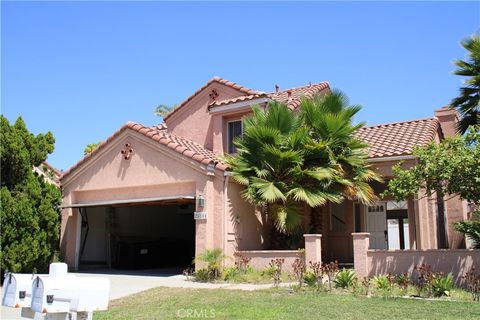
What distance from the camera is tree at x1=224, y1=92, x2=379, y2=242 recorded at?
16.1 metres

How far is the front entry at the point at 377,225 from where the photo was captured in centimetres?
2038

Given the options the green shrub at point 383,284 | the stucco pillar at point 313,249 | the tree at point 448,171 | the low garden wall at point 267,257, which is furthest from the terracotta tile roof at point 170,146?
the green shrub at point 383,284

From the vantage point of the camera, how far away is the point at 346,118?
16672 millimetres

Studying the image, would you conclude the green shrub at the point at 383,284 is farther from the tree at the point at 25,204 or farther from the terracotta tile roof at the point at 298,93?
the tree at the point at 25,204

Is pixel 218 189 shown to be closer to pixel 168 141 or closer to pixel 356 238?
pixel 168 141

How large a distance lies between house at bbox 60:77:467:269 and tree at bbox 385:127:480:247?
3.59m

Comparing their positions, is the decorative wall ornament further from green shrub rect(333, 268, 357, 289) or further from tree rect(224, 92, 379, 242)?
green shrub rect(333, 268, 357, 289)

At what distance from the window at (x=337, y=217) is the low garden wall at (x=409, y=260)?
19.2 feet

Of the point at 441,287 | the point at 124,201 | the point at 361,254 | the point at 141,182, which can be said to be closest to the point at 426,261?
the point at 361,254

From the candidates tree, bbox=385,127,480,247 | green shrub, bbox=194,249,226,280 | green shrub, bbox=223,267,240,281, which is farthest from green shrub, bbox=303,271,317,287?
green shrub, bbox=194,249,226,280

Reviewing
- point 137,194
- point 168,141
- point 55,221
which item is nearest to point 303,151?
point 168,141

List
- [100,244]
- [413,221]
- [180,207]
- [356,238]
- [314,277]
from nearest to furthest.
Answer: [314,277] → [356,238] → [413,221] → [100,244] → [180,207]

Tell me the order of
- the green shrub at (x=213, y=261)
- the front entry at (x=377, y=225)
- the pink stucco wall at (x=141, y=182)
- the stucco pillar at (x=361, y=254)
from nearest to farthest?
the stucco pillar at (x=361, y=254) → the green shrub at (x=213, y=261) → the pink stucco wall at (x=141, y=182) → the front entry at (x=377, y=225)

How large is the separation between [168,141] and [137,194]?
7.81 ft
